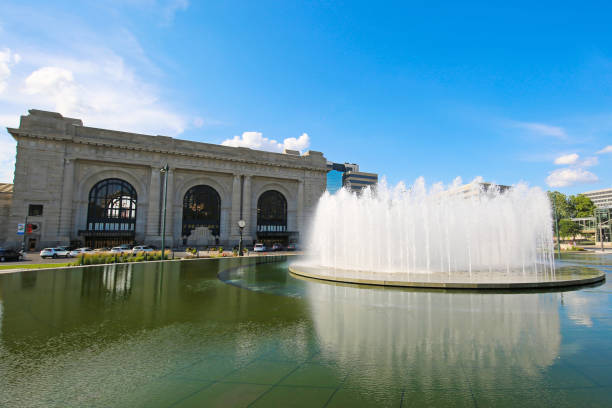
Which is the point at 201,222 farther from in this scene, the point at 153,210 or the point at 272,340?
the point at 272,340

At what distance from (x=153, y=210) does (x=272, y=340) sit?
150ft

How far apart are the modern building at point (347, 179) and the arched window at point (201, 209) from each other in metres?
86.9

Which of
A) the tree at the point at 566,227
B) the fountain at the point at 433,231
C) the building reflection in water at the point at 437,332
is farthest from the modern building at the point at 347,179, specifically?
the building reflection in water at the point at 437,332

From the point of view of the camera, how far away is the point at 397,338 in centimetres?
689

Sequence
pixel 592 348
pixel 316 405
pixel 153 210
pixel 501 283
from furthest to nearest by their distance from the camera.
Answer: pixel 153 210, pixel 501 283, pixel 592 348, pixel 316 405

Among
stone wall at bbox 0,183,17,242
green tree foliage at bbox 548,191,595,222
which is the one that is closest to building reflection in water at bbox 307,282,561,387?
stone wall at bbox 0,183,17,242

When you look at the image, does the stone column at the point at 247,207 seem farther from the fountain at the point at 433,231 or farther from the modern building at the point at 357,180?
the modern building at the point at 357,180

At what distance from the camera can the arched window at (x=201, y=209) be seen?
50.2 meters

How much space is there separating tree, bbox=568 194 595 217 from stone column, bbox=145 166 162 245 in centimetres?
11136

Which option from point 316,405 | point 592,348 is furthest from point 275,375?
point 592,348

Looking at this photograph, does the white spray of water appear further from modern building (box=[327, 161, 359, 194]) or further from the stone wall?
modern building (box=[327, 161, 359, 194])

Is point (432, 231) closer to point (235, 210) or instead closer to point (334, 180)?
point (235, 210)

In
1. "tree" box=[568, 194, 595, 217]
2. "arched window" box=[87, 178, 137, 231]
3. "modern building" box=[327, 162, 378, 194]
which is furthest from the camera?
"modern building" box=[327, 162, 378, 194]

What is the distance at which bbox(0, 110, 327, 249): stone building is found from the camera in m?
40.3
